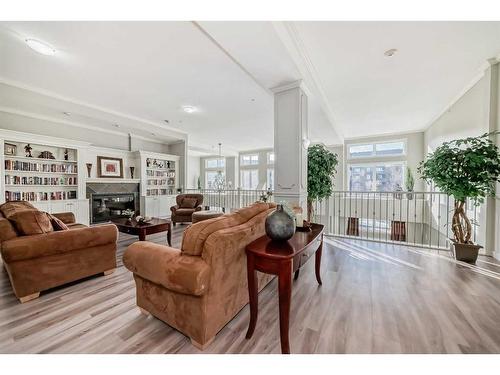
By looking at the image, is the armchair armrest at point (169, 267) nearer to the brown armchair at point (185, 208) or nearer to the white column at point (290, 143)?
the white column at point (290, 143)

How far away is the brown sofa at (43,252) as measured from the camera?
196 cm

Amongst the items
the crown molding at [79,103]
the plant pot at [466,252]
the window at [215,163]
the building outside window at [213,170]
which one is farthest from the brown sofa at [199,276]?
the window at [215,163]

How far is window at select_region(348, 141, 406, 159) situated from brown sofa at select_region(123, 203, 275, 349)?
7507 millimetres

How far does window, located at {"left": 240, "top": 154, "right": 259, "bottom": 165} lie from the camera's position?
10375mm

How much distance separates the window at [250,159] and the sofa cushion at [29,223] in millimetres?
8659

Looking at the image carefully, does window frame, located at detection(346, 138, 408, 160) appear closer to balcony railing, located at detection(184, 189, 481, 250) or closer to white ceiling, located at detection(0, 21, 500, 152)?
balcony railing, located at detection(184, 189, 481, 250)

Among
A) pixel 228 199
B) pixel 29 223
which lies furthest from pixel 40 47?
pixel 228 199

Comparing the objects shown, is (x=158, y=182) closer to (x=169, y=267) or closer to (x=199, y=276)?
(x=169, y=267)

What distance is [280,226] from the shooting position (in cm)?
160

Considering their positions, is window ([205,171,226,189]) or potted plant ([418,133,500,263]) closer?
potted plant ([418,133,500,263])

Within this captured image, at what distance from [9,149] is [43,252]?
12.8ft

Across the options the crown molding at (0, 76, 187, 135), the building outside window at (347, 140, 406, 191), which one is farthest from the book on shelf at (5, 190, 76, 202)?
the building outside window at (347, 140, 406, 191)
